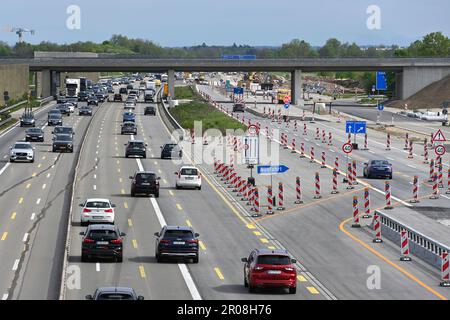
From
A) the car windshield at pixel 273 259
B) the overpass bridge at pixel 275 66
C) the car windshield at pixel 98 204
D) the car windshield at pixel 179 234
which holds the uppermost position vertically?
the overpass bridge at pixel 275 66

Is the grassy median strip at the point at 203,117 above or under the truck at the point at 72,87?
under

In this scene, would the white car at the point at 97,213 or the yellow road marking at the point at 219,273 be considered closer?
the yellow road marking at the point at 219,273

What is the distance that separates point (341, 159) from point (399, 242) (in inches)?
1597

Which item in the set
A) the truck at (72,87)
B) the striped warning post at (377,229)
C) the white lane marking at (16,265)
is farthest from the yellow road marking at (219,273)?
the truck at (72,87)

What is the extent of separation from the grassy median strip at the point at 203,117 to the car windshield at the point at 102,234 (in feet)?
233

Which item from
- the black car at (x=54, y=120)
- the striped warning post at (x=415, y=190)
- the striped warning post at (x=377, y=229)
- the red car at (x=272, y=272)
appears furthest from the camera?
the black car at (x=54, y=120)

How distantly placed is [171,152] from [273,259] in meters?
51.4

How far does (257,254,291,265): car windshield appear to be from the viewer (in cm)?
3472

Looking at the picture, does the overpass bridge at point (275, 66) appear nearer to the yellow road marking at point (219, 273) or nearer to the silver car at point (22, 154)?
the silver car at point (22, 154)

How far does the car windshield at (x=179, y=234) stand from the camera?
40.8 metres

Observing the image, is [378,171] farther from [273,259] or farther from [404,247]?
[273,259]

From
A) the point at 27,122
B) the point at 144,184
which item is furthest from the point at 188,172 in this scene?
the point at 27,122
